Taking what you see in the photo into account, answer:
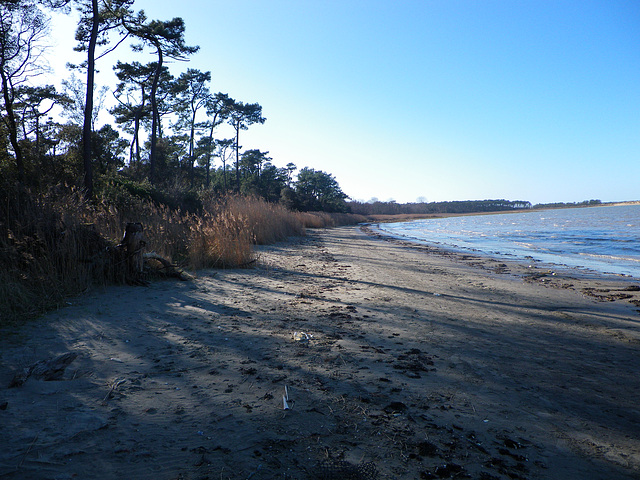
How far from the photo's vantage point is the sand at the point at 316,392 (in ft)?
5.99

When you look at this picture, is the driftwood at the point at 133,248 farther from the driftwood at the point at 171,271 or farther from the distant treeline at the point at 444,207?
the distant treeline at the point at 444,207

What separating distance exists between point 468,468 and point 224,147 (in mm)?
47418

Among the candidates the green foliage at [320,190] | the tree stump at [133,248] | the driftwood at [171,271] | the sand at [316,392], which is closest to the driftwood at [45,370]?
the sand at [316,392]

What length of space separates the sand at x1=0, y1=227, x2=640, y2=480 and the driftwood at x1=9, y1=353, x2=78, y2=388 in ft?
0.16

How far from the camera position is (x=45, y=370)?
8.62ft

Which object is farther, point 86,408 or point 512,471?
point 86,408

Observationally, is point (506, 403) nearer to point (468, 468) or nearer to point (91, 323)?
point (468, 468)

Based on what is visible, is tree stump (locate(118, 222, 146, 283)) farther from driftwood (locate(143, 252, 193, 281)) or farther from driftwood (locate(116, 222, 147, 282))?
driftwood (locate(143, 252, 193, 281))

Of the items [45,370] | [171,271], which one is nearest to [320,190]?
[171,271]

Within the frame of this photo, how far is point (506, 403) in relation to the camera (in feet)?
8.23

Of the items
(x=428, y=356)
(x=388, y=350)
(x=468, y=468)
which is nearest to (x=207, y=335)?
(x=388, y=350)

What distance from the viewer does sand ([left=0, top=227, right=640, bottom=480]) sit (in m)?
1.83

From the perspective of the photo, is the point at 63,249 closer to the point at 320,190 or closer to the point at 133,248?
the point at 133,248

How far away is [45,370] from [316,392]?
207 centimetres
